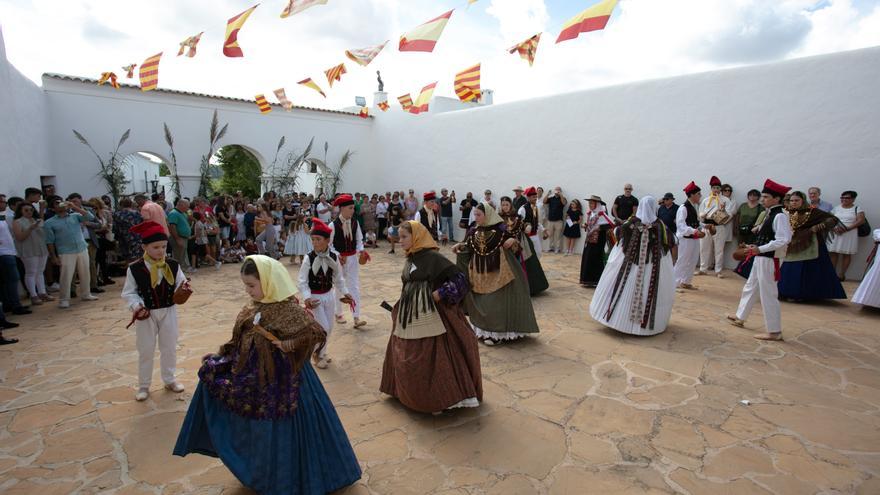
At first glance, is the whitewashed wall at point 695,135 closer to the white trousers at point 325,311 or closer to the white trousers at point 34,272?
the white trousers at point 325,311

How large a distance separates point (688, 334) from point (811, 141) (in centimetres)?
558

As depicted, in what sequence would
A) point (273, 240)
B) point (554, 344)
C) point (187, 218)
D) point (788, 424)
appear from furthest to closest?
1. point (273, 240)
2. point (187, 218)
3. point (554, 344)
4. point (788, 424)

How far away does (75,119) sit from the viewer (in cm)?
1246

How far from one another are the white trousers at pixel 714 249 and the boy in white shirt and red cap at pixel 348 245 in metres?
7.17

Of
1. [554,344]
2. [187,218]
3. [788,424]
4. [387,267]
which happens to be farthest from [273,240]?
[788,424]

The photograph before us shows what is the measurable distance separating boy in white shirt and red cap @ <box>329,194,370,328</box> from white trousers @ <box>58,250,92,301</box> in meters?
4.36

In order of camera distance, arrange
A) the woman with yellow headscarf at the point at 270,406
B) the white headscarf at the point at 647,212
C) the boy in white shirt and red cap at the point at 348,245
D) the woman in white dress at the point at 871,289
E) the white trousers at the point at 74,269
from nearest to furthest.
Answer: the woman with yellow headscarf at the point at 270,406 → the white headscarf at the point at 647,212 → the boy in white shirt and red cap at the point at 348,245 → the woman in white dress at the point at 871,289 → the white trousers at the point at 74,269

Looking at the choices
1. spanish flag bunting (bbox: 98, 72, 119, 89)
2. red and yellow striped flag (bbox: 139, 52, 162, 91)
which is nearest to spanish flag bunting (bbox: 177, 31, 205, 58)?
red and yellow striped flag (bbox: 139, 52, 162, 91)

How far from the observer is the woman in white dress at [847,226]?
802 centimetres

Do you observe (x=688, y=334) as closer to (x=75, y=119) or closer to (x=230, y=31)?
(x=230, y=31)

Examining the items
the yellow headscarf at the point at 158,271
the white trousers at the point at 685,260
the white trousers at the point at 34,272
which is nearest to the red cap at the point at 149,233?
the yellow headscarf at the point at 158,271

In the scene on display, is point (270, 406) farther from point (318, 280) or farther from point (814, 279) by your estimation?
point (814, 279)

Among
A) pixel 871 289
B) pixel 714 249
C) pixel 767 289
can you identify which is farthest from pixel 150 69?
pixel 871 289

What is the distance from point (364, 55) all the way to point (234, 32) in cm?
207
